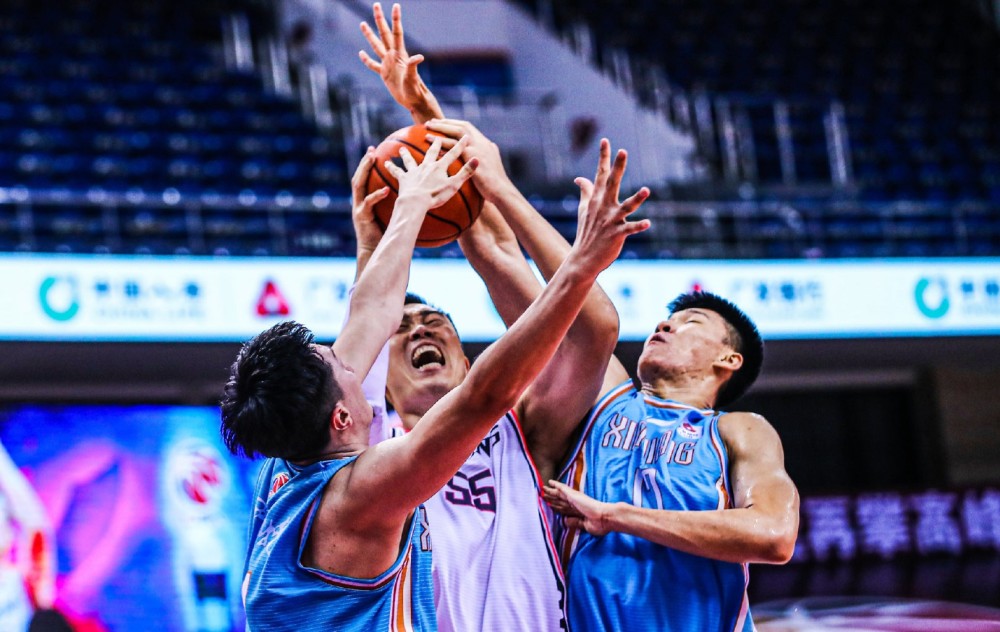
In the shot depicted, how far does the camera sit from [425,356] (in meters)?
3.39

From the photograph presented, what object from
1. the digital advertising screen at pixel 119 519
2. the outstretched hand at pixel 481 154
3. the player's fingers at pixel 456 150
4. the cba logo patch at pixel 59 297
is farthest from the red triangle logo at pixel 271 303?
the player's fingers at pixel 456 150

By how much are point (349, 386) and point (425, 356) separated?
3.02ft

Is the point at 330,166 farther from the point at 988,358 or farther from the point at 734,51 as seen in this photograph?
the point at 988,358

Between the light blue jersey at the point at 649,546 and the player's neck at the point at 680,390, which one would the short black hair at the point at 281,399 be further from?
the player's neck at the point at 680,390

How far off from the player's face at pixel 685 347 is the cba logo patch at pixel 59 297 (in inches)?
224

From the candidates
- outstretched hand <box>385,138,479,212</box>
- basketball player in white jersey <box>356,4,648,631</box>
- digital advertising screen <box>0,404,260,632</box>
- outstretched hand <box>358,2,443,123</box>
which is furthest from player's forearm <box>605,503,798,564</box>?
digital advertising screen <box>0,404,260,632</box>

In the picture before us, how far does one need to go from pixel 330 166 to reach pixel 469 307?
2752 mm

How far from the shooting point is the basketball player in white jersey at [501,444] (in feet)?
9.38

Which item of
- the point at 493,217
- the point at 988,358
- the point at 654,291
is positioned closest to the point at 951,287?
the point at 988,358

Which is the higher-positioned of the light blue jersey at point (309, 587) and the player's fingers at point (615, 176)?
the player's fingers at point (615, 176)

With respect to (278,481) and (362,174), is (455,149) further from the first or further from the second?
(278,481)

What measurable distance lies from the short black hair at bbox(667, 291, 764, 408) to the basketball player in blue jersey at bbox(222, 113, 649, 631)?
1232 mm

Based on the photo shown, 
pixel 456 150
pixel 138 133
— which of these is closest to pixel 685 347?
pixel 456 150

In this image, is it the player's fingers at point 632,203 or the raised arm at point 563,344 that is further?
the raised arm at point 563,344
